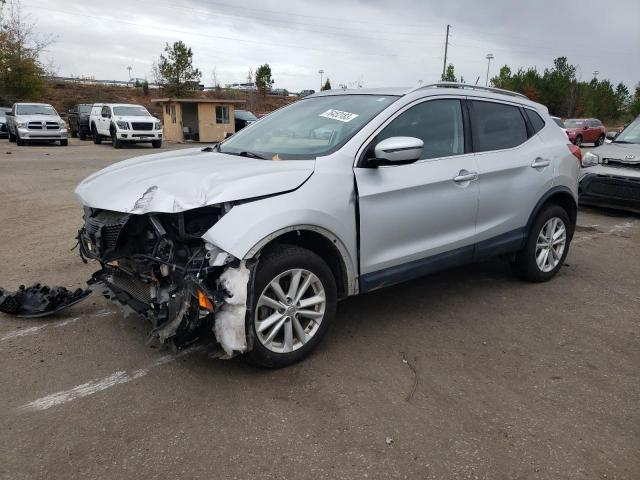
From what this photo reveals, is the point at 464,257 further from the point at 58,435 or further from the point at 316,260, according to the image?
Answer: the point at 58,435

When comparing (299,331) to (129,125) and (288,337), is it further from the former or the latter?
(129,125)

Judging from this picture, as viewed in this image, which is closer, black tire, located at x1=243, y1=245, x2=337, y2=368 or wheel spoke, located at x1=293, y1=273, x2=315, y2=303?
black tire, located at x1=243, y1=245, x2=337, y2=368

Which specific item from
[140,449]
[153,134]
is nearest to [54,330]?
[140,449]

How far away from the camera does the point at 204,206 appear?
304cm

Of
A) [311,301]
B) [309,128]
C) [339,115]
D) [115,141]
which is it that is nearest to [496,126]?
[339,115]

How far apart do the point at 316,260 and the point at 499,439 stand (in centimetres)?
147

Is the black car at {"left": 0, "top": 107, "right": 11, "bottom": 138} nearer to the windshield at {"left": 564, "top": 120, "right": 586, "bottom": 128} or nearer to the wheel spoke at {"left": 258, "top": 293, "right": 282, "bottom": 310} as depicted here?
the wheel spoke at {"left": 258, "top": 293, "right": 282, "bottom": 310}

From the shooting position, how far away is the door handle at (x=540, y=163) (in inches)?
191

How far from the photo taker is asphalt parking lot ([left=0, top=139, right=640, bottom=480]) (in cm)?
256

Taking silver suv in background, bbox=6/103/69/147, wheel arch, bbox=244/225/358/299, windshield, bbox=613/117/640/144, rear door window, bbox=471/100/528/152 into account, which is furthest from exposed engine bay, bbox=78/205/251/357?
silver suv in background, bbox=6/103/69/147

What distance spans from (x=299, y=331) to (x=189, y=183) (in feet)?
3.84

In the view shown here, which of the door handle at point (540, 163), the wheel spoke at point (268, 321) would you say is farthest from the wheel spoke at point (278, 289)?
the door handle at point (540, 163)

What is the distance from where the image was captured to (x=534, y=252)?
5039 mm

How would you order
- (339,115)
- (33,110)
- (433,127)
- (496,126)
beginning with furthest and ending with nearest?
1. (33,110)
2. (496,126)
3. (433,127)
4. (339,115)
